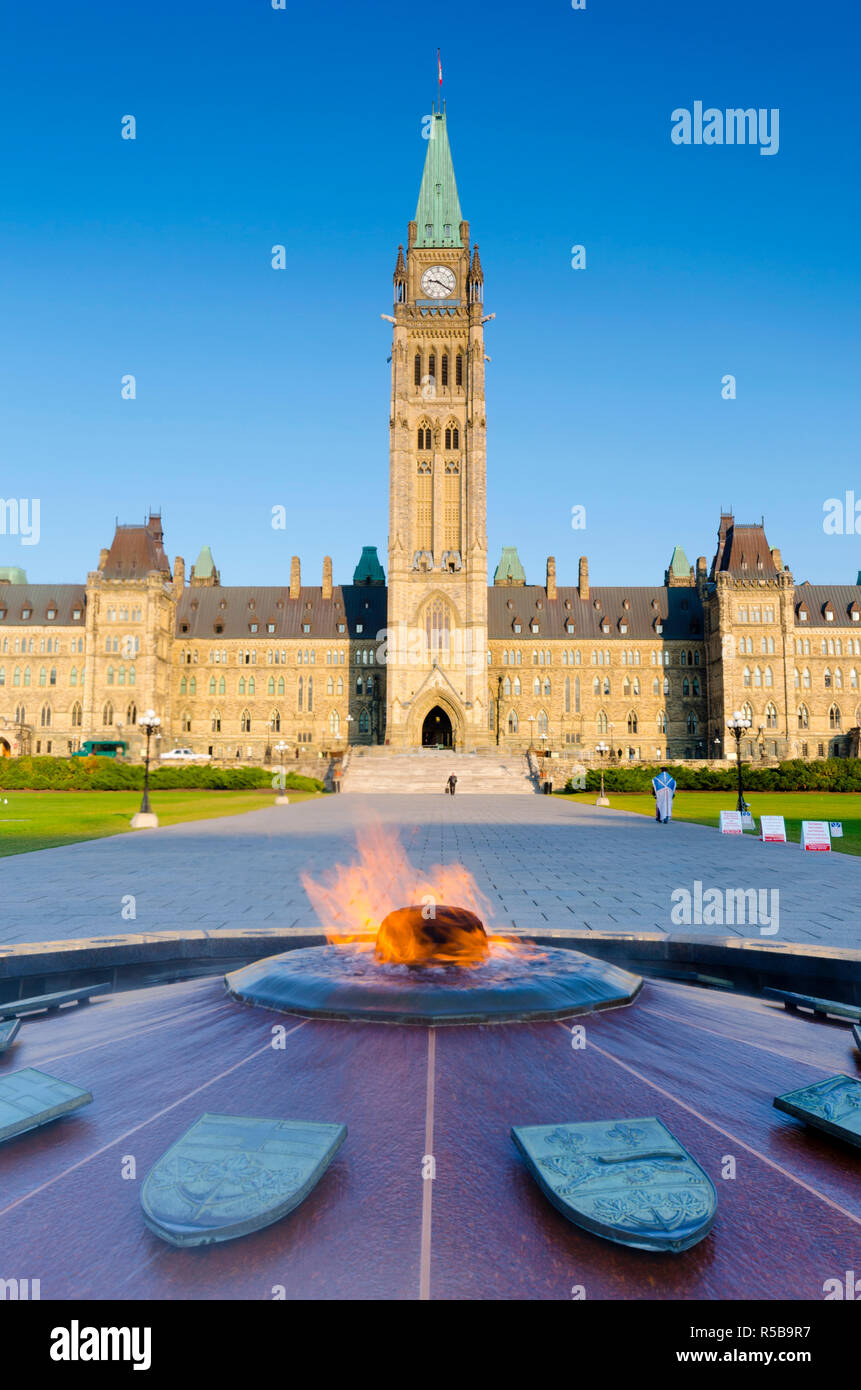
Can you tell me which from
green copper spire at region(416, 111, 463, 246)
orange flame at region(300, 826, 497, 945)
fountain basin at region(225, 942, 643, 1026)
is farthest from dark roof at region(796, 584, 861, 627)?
fountain basin at region(225, 942, 643, 1026)

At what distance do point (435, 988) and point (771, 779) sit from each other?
162ft

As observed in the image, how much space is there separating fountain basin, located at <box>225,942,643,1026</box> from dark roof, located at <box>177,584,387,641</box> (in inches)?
3105

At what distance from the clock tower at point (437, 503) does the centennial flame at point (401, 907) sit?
49.3m

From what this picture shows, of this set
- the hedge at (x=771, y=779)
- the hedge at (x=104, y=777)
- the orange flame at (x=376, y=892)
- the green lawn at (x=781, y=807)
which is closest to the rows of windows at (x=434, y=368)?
the hedge at (x=104, y=777)

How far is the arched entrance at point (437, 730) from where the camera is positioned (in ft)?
258

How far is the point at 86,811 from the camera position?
32656 mm

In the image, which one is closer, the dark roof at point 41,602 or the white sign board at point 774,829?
the white sign board at point 774,829

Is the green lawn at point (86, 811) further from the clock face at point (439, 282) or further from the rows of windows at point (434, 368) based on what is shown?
the clock face at point (439, 282)

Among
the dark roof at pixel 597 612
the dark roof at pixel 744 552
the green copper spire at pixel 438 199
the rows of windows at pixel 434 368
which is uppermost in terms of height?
the green copper spire at pixel 438 199

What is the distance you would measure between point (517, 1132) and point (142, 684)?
259 ft

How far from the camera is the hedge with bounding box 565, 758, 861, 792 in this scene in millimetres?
49594

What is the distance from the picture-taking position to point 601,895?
38.1ft

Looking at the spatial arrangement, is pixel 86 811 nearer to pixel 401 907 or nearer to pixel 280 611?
pixel 401 907
